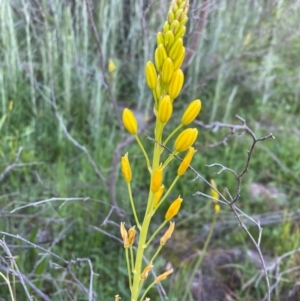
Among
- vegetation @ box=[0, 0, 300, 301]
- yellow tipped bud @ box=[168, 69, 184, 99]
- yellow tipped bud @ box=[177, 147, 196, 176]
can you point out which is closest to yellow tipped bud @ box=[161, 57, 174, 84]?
yellow tipped bud @ box=[168, 69, 184, 99]

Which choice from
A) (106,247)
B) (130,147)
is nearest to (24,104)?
(130,147)

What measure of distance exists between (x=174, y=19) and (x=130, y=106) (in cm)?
232

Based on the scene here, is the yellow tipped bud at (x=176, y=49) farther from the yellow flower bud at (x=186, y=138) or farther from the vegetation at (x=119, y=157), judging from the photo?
the vegetation at (x=119, y=157)

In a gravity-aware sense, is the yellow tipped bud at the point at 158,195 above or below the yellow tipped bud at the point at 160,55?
below

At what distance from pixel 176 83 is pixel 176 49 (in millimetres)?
56

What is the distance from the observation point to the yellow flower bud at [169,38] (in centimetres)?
68

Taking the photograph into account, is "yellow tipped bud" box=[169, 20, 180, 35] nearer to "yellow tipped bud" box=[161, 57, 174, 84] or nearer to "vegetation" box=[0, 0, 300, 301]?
"yellow tipped bud" box=[161, 57, 174, 84]

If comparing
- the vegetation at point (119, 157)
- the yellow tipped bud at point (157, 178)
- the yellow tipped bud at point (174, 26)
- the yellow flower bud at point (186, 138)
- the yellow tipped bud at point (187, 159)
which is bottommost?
the vegetation at point (119, 157)

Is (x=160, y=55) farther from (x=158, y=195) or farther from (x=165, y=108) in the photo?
(x=158, y=195)

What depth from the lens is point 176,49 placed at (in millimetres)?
681

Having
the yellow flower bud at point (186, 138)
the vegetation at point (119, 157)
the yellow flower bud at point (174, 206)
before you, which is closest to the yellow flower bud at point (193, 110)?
the yellow flower bud at point (186, 138)

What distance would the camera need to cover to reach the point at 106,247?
1.80 m

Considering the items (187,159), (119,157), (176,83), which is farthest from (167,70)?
(119,157)

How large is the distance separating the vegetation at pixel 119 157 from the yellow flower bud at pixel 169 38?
2.03 feet
